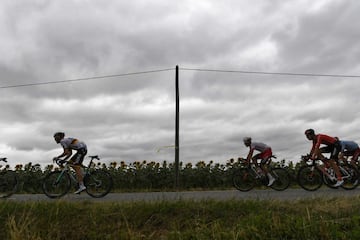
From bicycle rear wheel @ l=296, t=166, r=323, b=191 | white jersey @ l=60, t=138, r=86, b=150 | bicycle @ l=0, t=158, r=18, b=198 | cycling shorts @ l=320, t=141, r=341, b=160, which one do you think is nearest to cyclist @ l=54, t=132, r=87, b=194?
white jersey @ l=60, t=138, r=86, b=150

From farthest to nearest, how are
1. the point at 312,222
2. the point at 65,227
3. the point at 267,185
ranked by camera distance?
1. the point at 267,185
2. the point at 65,227
3. the point at 312,222

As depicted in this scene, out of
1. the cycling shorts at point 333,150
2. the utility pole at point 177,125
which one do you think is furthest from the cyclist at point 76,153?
the cycling shorts at point 333,150

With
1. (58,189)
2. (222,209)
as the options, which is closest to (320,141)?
(222,209)

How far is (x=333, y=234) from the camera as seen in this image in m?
4.89

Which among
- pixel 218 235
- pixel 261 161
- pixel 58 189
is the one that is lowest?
pixel 218 235

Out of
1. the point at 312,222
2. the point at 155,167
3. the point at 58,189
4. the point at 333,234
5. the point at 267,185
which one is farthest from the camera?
the point at 155,167

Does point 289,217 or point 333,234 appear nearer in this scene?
point 333,234

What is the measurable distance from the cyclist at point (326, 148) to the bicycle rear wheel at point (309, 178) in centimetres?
49

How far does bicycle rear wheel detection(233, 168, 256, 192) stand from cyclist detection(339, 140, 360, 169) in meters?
2.90

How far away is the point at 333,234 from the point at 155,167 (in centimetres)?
1255

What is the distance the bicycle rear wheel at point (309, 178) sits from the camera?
41.9 ft

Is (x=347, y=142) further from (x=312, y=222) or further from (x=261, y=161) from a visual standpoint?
(x=312, y=222)

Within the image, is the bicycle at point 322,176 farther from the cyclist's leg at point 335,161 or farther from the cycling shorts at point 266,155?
the cycling shorts at point 266,155

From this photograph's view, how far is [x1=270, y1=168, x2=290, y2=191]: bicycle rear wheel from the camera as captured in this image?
1318 cm
